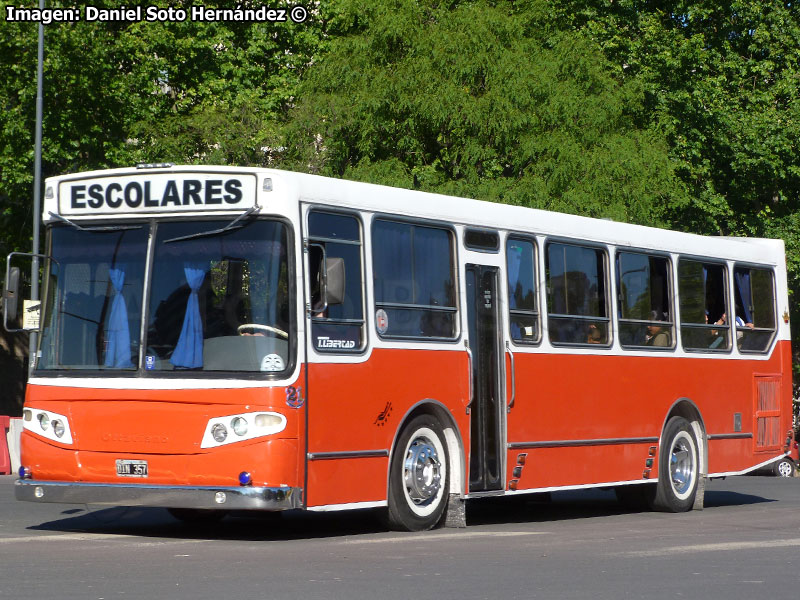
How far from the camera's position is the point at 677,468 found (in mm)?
16906

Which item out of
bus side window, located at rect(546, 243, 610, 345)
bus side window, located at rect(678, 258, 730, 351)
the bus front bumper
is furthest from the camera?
bus side window, located at rect(678, 258, 730, 351)

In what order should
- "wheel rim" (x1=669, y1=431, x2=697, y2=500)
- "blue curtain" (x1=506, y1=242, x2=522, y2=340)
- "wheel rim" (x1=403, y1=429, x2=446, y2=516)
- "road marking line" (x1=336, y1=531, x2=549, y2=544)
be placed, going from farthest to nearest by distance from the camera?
"wheel rim" (x1=669, y1=431, x2=697, y2=500) < "blue curtain" (x1=506, y1=242, x2=522, y2=340) < "wheel rim" (x1=403, y1=429, x2=446, y2=516) < "road marking line" (x1=336, y1=531, x2=549, y2=544)

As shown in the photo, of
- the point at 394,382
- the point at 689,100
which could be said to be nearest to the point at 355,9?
the point at 689,100

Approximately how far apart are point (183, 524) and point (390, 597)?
5494 mm

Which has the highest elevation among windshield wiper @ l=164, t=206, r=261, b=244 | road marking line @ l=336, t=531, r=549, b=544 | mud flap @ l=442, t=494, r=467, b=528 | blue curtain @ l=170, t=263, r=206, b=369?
windshield wiper @ l=164, t=206, r=261, b=244

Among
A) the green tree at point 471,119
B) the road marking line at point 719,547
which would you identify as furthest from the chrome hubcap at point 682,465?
the green tree at point 471,119

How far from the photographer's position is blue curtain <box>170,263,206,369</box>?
11719mm

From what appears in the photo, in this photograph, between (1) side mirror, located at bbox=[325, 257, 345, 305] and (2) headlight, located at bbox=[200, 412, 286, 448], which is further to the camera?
(1) side mirror, located at bbox=[325, 257, 345, 305]

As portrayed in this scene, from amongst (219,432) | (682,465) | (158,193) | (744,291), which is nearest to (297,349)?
(219,432)

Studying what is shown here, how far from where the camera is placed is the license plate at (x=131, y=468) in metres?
11.7

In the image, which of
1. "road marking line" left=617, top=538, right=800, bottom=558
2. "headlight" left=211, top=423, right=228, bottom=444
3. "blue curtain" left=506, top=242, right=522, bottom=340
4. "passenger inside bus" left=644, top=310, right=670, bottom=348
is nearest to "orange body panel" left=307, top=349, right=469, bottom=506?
"headlight" left=211, top=423, right=228, bottom=444

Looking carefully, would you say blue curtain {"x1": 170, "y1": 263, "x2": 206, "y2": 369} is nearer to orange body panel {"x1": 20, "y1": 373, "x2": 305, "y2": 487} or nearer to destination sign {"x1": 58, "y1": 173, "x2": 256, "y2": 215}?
orange body panel {"x1": 20, "y1": 373, "x2": 305, "y2": 487}

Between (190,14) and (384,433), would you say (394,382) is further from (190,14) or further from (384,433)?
(190,14)

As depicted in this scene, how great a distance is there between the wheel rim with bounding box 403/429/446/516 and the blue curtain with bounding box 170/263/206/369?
2.05 m
